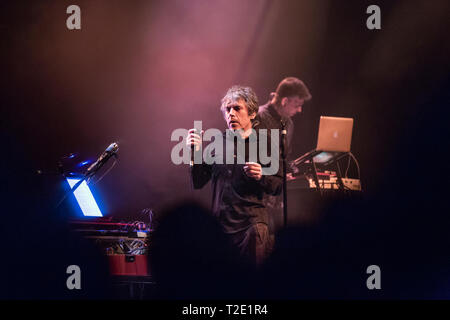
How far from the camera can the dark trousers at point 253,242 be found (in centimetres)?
272

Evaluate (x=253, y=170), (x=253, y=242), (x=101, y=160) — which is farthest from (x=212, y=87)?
(x=253, y=242)

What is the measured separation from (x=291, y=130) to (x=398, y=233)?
52.8 inches

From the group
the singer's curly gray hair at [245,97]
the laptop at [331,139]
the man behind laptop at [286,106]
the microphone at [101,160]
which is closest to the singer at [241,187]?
the singer's curly gray hair at [245,97]

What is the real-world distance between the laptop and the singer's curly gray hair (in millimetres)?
633

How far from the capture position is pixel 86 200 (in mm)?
2947

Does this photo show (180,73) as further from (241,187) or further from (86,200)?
(86,200)

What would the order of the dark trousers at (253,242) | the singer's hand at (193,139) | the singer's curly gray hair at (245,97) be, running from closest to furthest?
1. the singer's hand at (193,139)
2. the dark trousers at (253,242)
3. the singer's curly gray hair at (245,97)

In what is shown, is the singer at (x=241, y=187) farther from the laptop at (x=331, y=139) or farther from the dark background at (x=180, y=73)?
the laptop at (x=331, y=139)

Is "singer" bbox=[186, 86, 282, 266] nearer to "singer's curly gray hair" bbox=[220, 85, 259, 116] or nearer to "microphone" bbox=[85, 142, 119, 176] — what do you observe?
"singer's curly gray hair" bbox=[220, 85, 259, 116]

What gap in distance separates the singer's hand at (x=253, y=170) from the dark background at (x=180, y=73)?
24.3 inches

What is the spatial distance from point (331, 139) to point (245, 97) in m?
0.89
